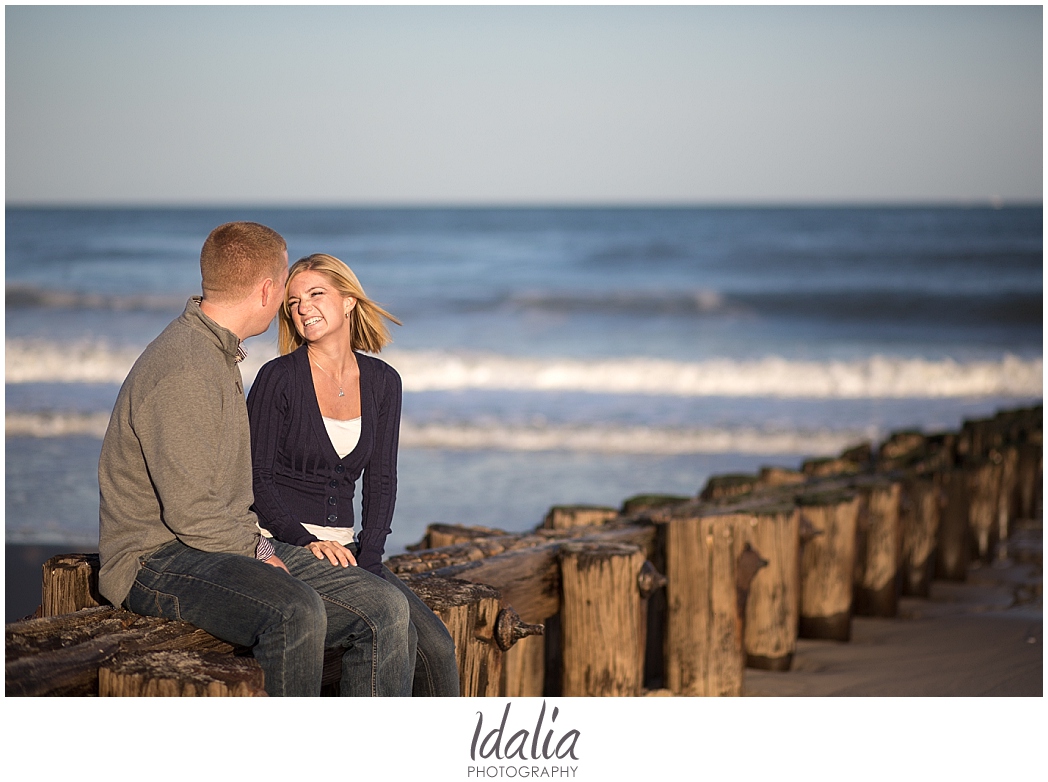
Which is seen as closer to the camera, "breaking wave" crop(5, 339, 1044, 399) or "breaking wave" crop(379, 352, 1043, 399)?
"breaking wave" crop(5, 339, 1044, 399)

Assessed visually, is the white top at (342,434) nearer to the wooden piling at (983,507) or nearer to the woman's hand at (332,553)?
the woman's hand at (332,553)

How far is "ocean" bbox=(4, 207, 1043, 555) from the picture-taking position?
8.00 metres

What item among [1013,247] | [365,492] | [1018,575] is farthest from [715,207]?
[365,492]

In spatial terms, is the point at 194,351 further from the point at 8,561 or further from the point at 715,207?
the point at 715,207

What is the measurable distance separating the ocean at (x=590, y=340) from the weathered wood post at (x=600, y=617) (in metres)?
2.32

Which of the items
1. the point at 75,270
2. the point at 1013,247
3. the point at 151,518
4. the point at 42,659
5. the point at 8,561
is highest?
the point at 1013,247

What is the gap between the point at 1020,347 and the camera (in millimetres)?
15875

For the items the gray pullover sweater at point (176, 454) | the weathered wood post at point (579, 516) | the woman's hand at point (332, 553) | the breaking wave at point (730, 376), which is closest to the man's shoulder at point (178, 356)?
the gray pullover sweater at point (176, 454)

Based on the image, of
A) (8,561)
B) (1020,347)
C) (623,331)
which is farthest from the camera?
(623,331)

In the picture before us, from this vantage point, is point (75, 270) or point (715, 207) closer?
point (75, 270)

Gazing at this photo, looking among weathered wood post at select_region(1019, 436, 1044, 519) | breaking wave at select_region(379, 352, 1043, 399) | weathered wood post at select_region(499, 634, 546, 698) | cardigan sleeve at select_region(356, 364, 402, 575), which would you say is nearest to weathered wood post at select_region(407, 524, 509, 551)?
weathered wood post at select_region(499, 634, 546, 698)

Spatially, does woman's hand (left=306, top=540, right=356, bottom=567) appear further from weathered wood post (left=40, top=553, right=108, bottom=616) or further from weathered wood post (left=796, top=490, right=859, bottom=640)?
weathered wood post (left=796, top=490, right=859, bottom=640)

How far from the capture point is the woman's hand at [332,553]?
265 cm

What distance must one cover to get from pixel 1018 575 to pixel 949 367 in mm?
8743
